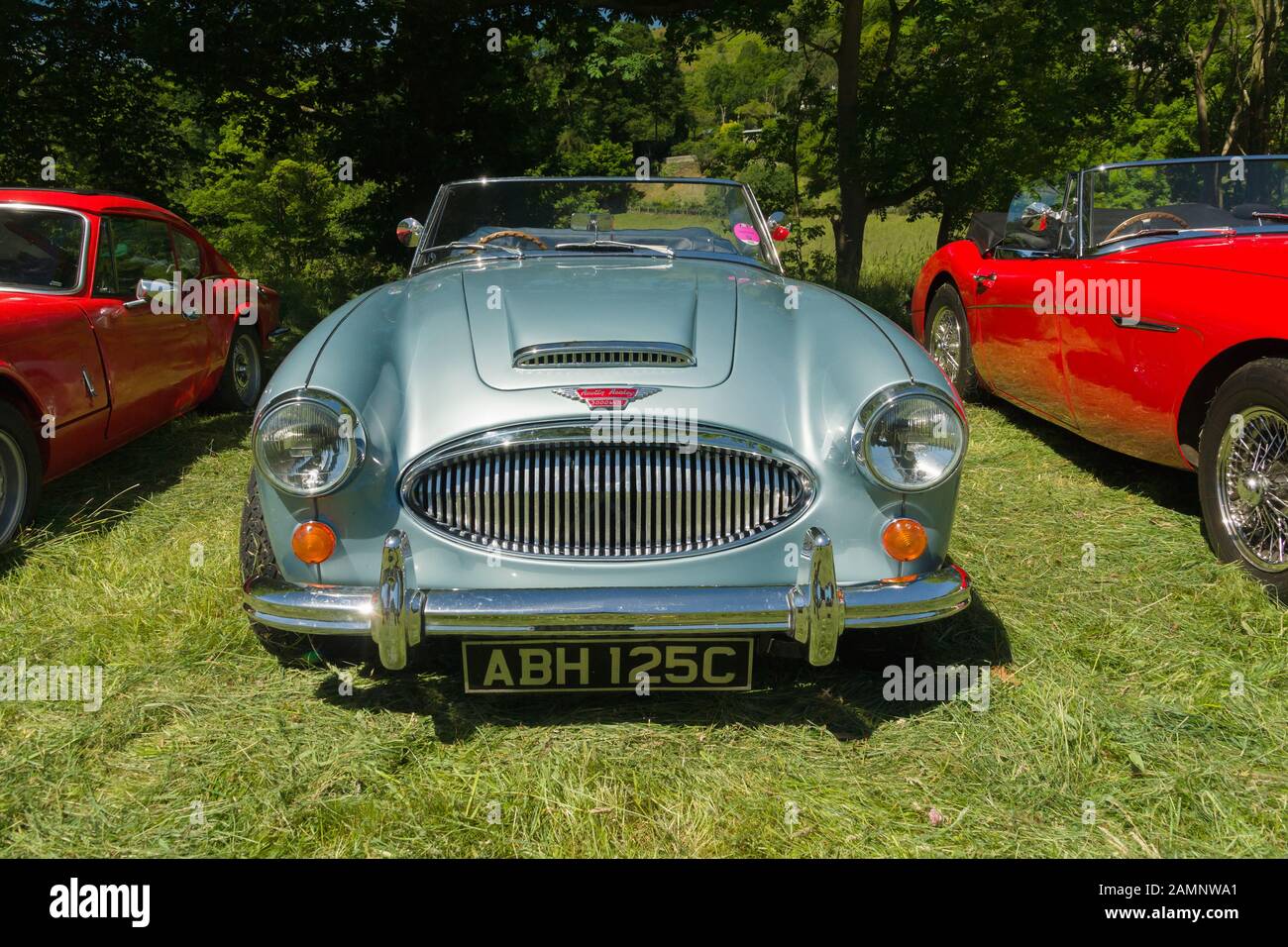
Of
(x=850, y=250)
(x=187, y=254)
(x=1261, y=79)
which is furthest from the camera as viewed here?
(x=850, y=250)

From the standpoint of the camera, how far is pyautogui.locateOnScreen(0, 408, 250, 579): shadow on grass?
13.0 feet

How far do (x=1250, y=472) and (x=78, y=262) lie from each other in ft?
15.9

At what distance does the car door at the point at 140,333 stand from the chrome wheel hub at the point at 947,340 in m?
4.30

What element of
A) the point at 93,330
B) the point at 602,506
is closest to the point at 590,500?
the point at 602,506

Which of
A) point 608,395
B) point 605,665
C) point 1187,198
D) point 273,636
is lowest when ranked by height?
point 273,636

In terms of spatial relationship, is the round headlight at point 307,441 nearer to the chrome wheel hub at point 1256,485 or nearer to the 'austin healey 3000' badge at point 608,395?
the 'austin healey 3000' badge at point 608,395

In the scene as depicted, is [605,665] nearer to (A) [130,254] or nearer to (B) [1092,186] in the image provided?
(B) [1092,186]

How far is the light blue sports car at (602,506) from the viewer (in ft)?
7.49

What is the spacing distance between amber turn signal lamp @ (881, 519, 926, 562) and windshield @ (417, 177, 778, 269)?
1.74 m

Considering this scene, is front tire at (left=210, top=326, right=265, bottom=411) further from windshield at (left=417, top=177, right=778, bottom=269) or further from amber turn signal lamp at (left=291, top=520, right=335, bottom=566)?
amber turn signal lamp at (left=291, top=520, right=335, bottom=566)

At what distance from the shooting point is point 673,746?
2514 mm

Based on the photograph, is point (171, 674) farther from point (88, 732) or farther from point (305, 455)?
point (305, 455)

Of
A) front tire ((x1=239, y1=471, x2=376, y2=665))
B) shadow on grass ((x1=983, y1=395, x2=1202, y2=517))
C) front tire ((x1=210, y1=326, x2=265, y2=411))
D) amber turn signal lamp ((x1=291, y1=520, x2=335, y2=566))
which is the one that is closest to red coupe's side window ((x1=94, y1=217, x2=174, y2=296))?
front tire ((x1=210, y1=326, x2=265, y2=411))
